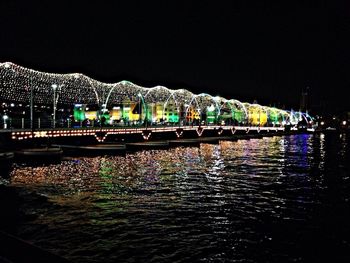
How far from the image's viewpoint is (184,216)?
1727 centimetres

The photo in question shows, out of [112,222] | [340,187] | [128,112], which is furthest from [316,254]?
[128,112]

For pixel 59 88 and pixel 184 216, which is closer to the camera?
pixel 184 216

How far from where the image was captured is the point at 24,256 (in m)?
7.61

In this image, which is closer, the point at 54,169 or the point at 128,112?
the point at 54,169

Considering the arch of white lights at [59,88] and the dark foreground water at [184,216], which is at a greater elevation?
the arch of white lights at [59,88]

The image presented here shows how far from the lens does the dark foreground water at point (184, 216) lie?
510 inches

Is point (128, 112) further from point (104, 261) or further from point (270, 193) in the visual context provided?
point (104, 261)

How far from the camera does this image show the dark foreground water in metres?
12.9

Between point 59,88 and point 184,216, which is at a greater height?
point 59,88

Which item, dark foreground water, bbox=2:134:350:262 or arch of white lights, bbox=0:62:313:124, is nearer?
dark foreground water, bbox=2:134:350:262

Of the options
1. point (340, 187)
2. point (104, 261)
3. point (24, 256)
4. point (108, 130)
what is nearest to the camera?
point (24, 256)

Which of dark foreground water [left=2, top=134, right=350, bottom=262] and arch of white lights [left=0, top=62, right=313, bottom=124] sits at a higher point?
arch of white lights [left=0, top=62, right=313, bottom=124]

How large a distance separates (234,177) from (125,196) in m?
10.7

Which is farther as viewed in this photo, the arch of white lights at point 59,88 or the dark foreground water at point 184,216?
the arch of white lights at point 59,88
